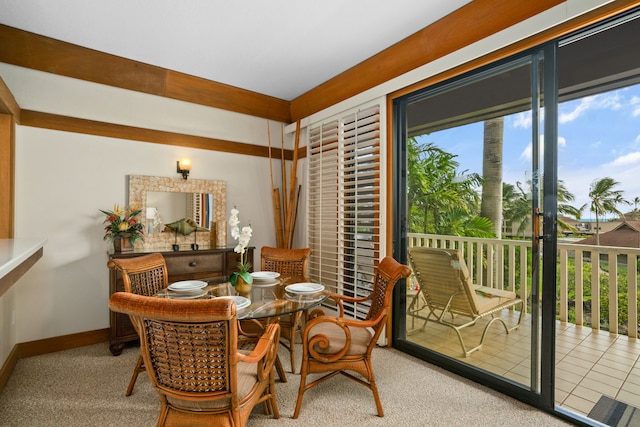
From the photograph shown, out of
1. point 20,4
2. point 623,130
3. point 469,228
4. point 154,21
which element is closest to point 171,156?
point 154,21

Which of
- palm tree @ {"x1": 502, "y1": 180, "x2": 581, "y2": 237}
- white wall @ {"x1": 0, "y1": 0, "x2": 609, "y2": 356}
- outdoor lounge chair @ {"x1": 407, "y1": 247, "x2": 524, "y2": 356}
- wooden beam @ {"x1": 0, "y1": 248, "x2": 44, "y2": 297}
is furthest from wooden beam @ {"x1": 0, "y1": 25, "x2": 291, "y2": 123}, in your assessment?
palm tree @ {"x1": 502, "y1": 180, "x2": 581, "y2": 237}

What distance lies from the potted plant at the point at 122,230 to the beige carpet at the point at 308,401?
1.05m

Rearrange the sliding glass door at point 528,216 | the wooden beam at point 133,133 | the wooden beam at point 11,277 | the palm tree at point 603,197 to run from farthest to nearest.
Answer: the wooden beam at point 133,133, the palm tree at point 603,197, the sliding glass door at point 528,216, the wooden beam at point 11,277

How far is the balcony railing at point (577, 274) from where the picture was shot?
2.40m

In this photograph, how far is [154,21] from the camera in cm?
274

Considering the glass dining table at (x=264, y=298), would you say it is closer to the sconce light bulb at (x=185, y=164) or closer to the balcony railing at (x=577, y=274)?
the balcony railing at (x=577, y=274)

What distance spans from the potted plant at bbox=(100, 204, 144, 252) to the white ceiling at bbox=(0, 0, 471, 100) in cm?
163

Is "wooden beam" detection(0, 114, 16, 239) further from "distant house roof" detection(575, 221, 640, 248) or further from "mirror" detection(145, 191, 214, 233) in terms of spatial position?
"distant house roof" detection(575, 221, 640, 248)

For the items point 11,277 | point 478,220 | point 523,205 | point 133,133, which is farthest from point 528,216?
point 133,133

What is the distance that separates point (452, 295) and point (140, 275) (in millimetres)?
2536

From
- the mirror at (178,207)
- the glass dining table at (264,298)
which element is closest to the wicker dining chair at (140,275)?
the glass dining table at (264,298)

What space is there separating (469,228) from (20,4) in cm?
395

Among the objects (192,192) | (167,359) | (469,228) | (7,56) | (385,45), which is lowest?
(167,359)

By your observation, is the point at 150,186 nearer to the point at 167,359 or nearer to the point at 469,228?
the point at 167,359
